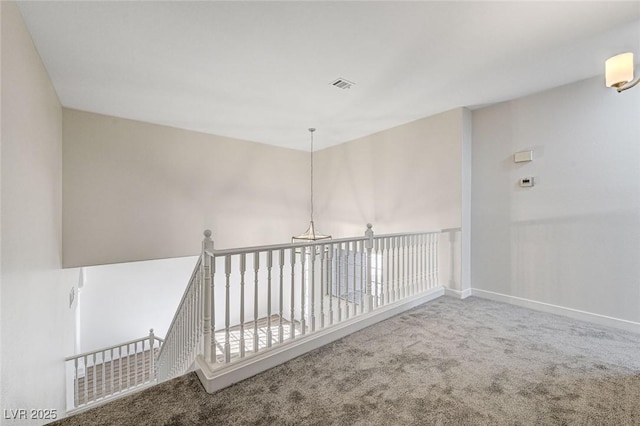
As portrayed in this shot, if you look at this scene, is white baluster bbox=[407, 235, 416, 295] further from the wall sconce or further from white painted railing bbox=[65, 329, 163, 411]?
white painted railing bbox=[65, 329, 163, 411]

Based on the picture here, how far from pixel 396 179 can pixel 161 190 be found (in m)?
3.99

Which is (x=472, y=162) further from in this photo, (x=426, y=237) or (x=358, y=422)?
(x=358, y=422)

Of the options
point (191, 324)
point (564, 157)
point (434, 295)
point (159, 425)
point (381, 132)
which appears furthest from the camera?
point (381, 132)

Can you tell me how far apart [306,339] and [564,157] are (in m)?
3.53

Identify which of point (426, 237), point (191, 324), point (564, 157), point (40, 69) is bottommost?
point (191, 324)

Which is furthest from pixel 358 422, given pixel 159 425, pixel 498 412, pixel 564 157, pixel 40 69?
pixel 40 69

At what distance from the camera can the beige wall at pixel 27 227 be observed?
177 cm

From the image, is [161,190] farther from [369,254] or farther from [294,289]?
[369,254]

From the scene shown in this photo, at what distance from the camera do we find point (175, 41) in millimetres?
2318

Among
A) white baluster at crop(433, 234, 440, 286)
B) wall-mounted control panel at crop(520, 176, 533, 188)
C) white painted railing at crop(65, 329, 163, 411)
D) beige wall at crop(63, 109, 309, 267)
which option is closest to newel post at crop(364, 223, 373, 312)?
white baluster at crop(433, 234, 440, 286)

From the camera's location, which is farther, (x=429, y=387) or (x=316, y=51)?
(x=316, y=51)

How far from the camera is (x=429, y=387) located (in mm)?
1862

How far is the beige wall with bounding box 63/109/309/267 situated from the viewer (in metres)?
3.83

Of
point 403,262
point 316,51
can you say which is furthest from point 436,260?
point 316,51
